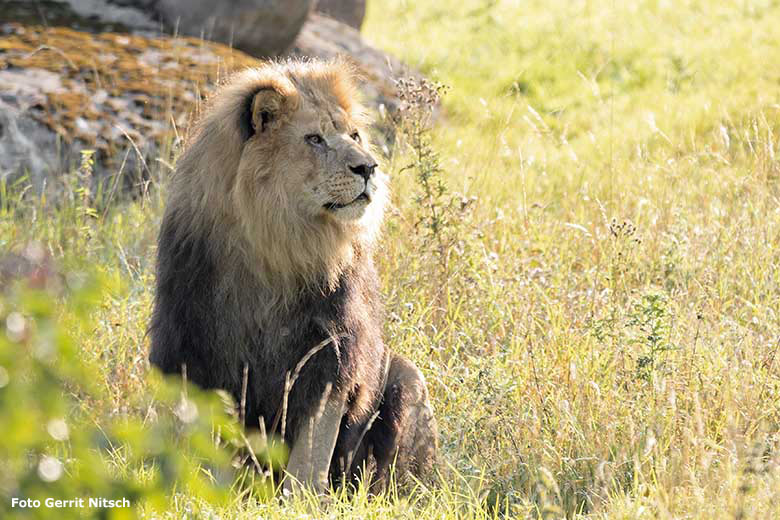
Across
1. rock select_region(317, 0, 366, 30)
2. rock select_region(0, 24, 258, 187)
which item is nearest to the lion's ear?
rock select_region(0, 24, 258, 187)

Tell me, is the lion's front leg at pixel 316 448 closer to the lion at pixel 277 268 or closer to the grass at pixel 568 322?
the lion at pixel 277 268

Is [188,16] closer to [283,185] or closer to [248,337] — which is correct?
[283,185]

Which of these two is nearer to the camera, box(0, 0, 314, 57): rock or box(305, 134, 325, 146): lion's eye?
box(305, 134, 325, 146): lion's eye

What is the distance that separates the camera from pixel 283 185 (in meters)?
3.88

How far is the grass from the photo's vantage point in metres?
3.72

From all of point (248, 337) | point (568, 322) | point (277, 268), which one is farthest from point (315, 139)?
point (568, 322)

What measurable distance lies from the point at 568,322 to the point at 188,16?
189 inches

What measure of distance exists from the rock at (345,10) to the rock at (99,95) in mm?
2914

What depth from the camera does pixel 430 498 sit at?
12.9 ft

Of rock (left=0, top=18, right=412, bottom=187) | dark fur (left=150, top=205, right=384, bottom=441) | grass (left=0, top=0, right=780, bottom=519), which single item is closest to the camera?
grass (left=0, top=0, right=780, bottom=519)

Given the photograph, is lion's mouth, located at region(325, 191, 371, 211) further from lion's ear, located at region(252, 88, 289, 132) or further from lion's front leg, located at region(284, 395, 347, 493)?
lion's front leg, located at region(284, 395, 347, 493)

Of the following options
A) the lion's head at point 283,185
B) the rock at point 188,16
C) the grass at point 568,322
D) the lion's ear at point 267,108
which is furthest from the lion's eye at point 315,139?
the rock at point 188,16

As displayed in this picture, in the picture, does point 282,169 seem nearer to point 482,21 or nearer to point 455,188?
point 455,188

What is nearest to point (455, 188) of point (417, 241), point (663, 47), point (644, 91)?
point (417, 241)
